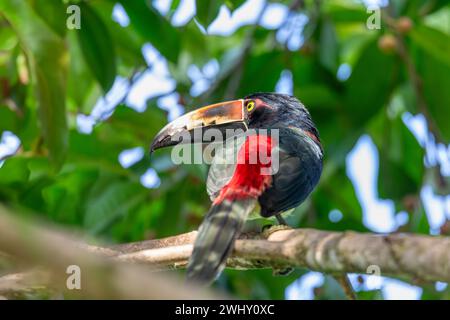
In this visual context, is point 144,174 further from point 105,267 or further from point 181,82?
point 105,267

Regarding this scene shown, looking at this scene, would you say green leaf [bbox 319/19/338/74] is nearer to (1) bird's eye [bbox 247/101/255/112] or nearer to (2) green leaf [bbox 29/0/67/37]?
(1) bird's eye [bbox 247/101/255/112]

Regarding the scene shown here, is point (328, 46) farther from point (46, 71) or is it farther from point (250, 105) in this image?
point (46, 71)

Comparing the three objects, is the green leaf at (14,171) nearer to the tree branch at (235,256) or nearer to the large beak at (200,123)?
the large beak at (200,123)

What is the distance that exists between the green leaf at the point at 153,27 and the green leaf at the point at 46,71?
3.01ft

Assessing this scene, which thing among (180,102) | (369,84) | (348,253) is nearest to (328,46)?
(369,84)

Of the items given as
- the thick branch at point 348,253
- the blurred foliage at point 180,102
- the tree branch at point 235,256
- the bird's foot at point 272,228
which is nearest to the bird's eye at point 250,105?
the blurred foliage at point 180,102

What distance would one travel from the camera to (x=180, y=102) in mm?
5328

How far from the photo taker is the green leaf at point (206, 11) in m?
3.82

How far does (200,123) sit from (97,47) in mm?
953

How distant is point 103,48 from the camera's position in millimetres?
4426

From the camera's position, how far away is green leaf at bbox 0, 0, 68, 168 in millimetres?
3805
